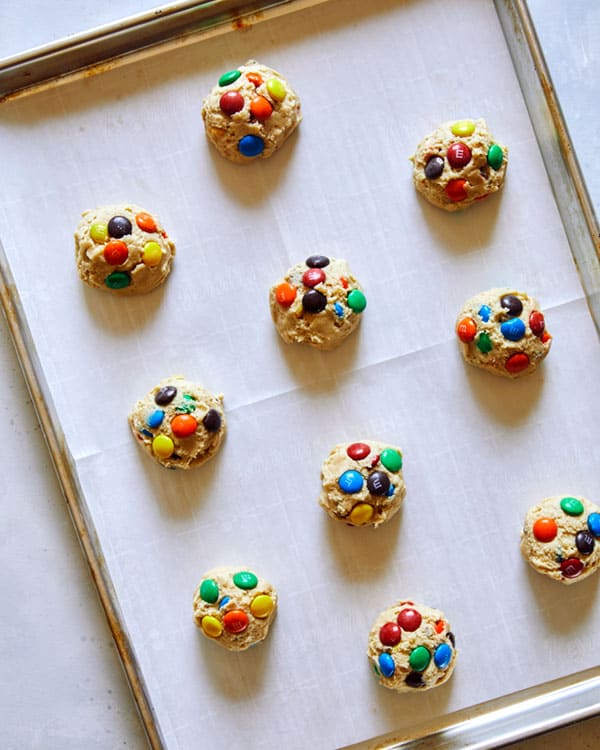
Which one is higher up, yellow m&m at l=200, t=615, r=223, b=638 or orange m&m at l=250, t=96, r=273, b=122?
orange m&m at l=250, t=96, r=273, b=122

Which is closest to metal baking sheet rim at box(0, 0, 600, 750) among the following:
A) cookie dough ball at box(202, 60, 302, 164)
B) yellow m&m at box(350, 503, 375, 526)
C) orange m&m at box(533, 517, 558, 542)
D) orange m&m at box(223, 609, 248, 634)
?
cookie dough ball at box(202, 60, 302, 164)

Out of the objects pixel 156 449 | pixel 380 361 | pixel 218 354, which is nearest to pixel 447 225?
pixel 380 361

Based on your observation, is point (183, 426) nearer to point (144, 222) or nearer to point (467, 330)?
point (144, 222)

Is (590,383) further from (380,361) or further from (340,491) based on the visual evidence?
(340,491)

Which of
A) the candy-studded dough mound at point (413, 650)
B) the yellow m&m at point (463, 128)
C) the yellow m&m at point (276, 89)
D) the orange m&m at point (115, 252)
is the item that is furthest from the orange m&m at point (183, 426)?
the yellow m&m at point (463, 128)

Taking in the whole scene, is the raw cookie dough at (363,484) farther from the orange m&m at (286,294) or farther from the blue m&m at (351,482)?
the orange m&m at (286,294)

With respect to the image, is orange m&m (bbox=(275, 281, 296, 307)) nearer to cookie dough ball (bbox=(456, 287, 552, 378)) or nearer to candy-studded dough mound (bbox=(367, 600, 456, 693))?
cookie dough ball (bbox=(456, 287, 552, 378))

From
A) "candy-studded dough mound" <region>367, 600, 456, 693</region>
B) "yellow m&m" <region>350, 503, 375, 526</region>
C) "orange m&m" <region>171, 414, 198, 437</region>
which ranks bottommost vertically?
"candy-studded dough mound" <region>367, 600, 456, 693</region>
